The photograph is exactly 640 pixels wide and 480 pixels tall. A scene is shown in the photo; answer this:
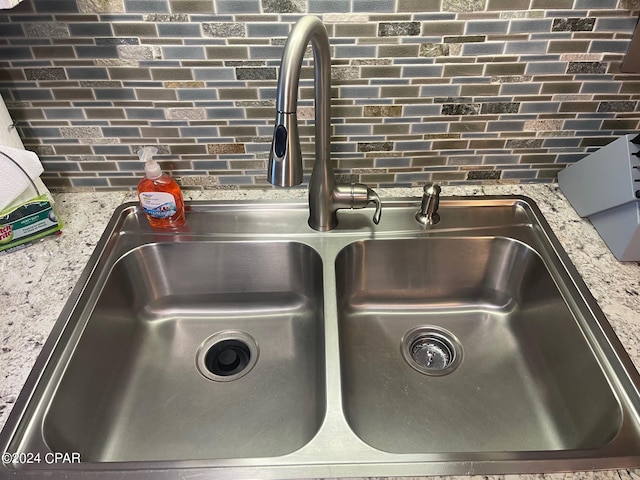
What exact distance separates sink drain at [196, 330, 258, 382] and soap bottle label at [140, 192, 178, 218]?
0.26 metres

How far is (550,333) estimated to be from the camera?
0.90 meters

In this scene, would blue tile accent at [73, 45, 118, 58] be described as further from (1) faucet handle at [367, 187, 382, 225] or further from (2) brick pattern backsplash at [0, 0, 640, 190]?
(1) faucet handle at [367, 187, 382, 225]

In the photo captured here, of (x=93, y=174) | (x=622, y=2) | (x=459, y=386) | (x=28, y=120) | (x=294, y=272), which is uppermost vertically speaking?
(x=622, y=2)

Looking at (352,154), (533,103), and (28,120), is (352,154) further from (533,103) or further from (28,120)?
(28,120)

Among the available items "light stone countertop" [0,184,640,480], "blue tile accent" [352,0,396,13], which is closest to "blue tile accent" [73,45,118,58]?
"light stone countertop" [0,184,640,480]

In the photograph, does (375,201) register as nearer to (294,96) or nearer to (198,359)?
(294,96)

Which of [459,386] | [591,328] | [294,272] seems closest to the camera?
[591,328]

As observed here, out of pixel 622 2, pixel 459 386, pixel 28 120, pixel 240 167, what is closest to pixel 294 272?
pixel 240 167

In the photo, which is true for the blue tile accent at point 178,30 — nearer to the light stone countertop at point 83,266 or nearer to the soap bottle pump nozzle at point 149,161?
the soap bottle pump nozzle at point 149,161

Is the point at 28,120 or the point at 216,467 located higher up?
the point at 28,120

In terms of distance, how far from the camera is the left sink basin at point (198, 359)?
0.82 metres

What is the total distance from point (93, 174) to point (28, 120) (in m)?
0.15

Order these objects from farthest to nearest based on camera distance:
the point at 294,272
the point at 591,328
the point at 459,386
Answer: the point at 294,272
the point at 459,386
the point at 591,328

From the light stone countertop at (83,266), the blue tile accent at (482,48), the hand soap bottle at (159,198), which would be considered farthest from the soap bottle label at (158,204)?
the blue tile accent at (482,48)
